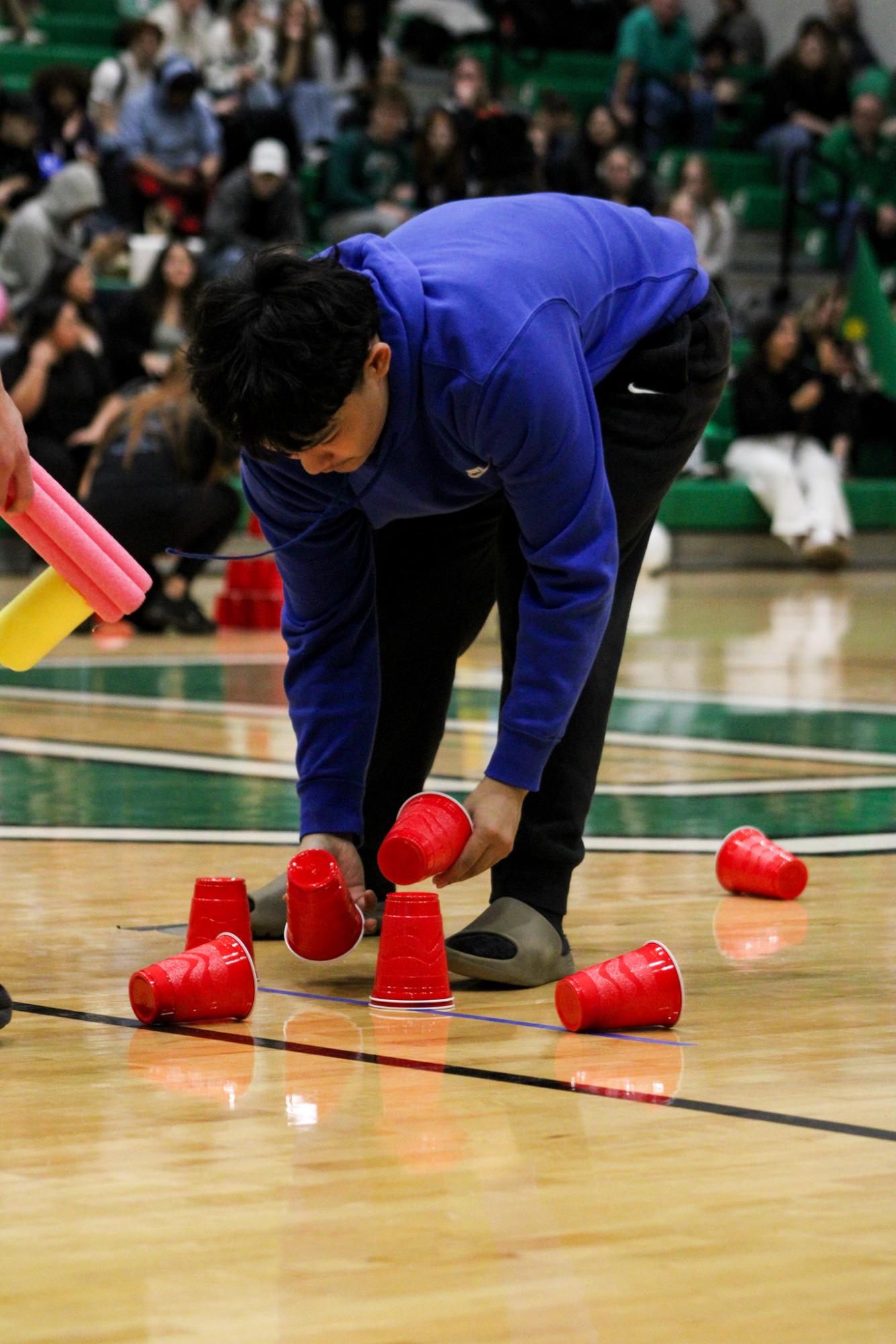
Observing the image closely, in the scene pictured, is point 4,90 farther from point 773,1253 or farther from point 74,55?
point 773,1253

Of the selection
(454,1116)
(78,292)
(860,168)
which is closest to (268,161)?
(78,292)

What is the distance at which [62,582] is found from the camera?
2.72m

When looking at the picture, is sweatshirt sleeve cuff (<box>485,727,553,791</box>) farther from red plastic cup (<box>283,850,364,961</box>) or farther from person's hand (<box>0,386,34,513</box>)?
person's hand (<box>0,386,34,513</box>)

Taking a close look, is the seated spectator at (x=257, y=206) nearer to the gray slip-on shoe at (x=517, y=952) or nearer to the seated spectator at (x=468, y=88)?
the seated spectator at (x=468, y=88)

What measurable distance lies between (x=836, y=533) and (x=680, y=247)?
1004cm

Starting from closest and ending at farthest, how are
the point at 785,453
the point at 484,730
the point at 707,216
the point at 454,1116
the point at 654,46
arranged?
the point at 454,1116 → the point at 484,730 → the point at 785,453 → the point at 707,216 → the point at 654,46

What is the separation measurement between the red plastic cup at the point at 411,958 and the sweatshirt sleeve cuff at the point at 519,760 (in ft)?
0.57

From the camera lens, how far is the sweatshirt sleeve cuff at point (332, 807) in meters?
3.03

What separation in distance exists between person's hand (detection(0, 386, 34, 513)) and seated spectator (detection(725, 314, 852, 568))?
410 inches

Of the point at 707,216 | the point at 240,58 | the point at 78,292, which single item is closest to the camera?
the point at 78,292

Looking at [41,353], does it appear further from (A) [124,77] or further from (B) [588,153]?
(B) [588,153]

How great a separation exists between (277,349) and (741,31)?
622 inches

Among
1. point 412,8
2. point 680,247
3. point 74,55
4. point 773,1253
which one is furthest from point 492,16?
point 773,1253

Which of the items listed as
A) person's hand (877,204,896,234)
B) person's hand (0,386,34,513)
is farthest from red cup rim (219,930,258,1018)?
person's hand (877,204,896,234)
